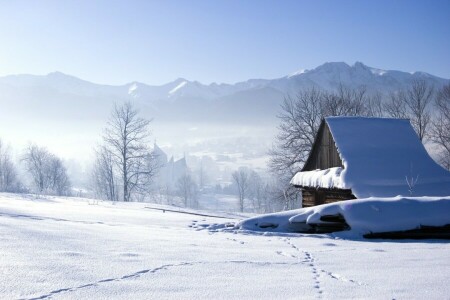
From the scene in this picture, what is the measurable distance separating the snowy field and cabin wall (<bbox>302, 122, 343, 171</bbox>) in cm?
1436

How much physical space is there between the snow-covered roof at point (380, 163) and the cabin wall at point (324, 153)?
0.87m

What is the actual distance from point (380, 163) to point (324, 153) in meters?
3.46

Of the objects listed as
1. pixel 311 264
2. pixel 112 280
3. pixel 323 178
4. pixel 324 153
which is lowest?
pixel 311 264

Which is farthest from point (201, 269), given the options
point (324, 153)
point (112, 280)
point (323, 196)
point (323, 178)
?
point (324, 153)

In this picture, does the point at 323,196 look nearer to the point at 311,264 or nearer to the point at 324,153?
the point at 324,153

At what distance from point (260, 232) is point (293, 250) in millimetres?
2340

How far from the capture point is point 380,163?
18.3m

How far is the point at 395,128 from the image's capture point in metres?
20.7

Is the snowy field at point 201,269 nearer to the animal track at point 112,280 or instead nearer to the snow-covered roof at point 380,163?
the animal track at point 112,280

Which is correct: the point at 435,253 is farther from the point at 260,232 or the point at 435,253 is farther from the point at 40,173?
the point at 40,173

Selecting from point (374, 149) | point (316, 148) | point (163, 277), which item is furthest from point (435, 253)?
point (316, 148)

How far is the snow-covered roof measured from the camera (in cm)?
1730

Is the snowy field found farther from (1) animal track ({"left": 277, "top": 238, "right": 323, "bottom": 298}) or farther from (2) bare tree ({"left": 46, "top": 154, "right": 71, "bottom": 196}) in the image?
(2) bare tree ({"left": 46, "top": 154, "right": 71, "bottom": 196})

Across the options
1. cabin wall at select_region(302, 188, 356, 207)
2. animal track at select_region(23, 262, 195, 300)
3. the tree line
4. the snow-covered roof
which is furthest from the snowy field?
the tree line
